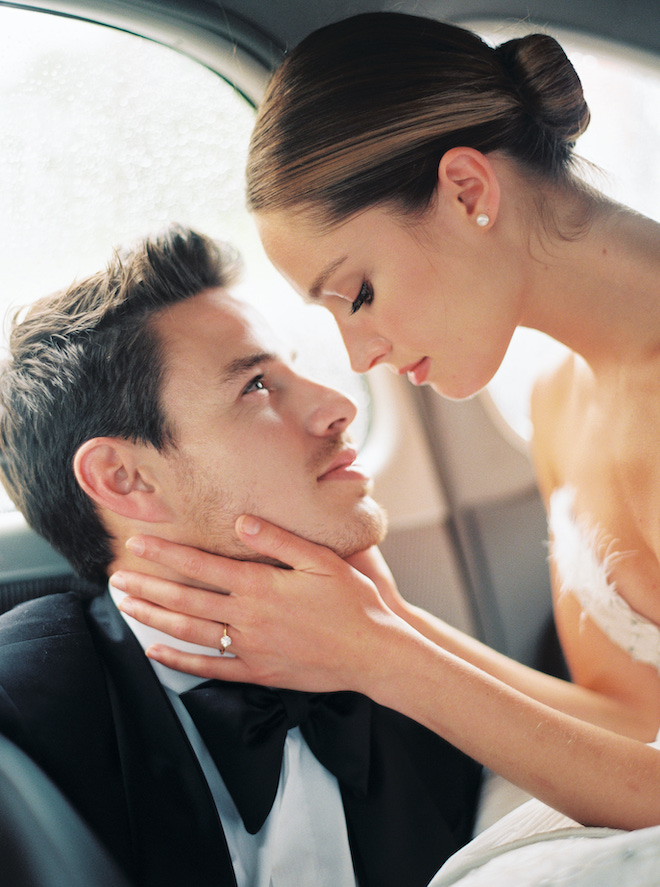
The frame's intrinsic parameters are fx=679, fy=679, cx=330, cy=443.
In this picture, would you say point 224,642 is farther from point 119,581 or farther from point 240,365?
point 240,365

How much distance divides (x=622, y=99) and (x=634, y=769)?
1573 mm

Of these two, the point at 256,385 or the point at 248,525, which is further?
the point at 256,385

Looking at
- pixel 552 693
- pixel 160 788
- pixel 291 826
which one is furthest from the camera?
pixel 552 693

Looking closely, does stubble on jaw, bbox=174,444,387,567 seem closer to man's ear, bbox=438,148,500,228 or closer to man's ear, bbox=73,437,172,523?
man's ear, bbox=73,437,172,523

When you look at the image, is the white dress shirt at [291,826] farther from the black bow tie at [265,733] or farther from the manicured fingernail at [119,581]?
the manicured fingernail at [119,581]

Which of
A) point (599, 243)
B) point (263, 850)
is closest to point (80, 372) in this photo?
point (263, 850)

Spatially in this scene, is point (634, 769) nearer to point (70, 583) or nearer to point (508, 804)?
point (508, 804)

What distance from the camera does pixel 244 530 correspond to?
1.34 metres

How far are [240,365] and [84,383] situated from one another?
32cm

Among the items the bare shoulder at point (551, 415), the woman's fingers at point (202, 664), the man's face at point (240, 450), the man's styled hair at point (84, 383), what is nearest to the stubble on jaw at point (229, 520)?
the man's face at point (240, 450)

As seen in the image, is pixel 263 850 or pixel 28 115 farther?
pixel 28 115

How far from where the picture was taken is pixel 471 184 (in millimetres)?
1291

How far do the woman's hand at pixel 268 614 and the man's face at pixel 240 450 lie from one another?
0.27ft

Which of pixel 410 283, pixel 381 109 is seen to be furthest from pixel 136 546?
pixel 381 109
